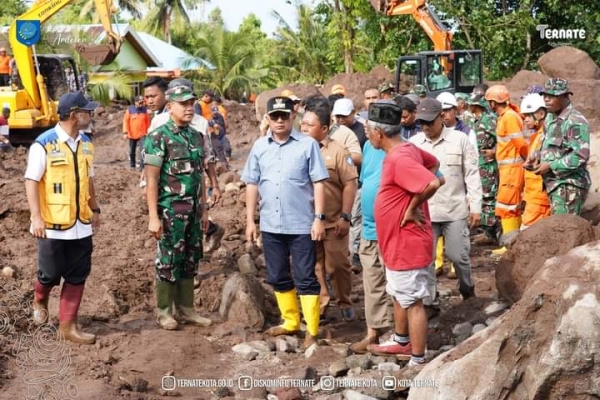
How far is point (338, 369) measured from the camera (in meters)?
5.70

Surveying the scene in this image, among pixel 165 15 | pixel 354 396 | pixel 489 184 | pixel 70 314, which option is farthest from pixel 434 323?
pixel 165 15

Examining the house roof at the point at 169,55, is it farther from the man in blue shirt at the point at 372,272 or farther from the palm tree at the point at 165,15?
the man in blue shirt at the point at 372,272

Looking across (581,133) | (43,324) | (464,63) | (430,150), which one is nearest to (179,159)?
(43,324)

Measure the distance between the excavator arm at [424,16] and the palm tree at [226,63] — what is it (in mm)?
13151

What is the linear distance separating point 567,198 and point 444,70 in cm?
1255

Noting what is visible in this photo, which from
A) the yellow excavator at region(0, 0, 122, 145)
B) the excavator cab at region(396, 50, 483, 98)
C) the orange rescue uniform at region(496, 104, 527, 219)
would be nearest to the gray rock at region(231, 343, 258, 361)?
the orange rescue uniform at region(496, 104, 527, 219)

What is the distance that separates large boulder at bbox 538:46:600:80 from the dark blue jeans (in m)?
17.8

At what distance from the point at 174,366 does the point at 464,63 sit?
15.1m

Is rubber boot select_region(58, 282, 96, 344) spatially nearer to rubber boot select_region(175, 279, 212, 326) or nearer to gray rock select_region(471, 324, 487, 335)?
rubber boot select_region(175, 279, 212, 326)

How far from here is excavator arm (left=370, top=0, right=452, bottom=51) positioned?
21.1m

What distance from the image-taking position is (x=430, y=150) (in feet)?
22.6

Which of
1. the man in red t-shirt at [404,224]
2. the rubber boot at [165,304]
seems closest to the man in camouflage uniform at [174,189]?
the rubber boot at [165,304]

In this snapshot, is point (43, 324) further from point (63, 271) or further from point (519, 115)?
point (519, 115)

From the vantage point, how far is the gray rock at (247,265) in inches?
332
